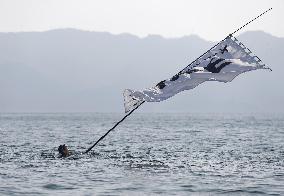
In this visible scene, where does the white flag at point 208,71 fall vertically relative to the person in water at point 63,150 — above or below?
above

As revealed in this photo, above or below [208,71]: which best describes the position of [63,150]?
below

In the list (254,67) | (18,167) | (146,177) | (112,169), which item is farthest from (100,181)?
(254,67)

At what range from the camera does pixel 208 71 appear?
997 inches

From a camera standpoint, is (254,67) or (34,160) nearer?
(254,67)

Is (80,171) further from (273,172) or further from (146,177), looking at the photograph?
(273,172)

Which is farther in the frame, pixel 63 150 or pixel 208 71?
pixel 63 150

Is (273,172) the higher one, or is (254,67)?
(254,67)

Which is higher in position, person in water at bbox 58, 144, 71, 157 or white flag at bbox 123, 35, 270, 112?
white flag at bbox 123, 35, 270, 112

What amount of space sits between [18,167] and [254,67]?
740 inches

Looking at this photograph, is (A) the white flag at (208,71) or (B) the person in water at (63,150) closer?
(A) the white flag at (208,71)

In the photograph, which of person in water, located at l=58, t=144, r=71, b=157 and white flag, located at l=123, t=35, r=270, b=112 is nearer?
white flag, located at l=123, t=35, r=270, b=112

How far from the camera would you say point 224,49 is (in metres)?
25.9

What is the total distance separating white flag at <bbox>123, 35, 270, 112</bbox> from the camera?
80.2 ft

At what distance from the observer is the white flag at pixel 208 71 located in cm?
2445
